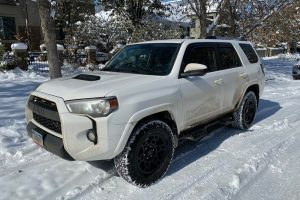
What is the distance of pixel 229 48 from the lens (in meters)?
5.52

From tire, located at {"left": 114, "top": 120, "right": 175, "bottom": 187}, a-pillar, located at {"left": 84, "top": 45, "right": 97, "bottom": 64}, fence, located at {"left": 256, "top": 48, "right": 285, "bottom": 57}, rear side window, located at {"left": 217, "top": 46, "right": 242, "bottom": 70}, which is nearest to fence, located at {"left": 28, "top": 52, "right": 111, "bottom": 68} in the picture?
a-pillar, located at {"left": 84, "top": 45, "right": 97, "bottom": 64}

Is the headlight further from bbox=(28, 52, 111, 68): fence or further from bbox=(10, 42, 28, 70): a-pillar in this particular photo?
bbox=(28, 52, 111, 68): fence

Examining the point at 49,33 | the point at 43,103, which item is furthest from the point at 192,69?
the point at 49,33

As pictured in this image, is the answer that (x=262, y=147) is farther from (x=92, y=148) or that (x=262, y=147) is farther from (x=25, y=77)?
(x=25, y=77)

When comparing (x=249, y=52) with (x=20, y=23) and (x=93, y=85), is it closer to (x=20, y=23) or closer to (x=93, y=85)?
(x=93, y=85)

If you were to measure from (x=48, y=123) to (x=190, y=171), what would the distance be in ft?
6.40

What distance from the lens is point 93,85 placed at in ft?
11.7

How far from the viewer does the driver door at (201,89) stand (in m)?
4.21

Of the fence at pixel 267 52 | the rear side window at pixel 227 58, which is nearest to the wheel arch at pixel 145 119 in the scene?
the rear side window at pixel 227 58

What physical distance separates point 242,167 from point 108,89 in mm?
2188

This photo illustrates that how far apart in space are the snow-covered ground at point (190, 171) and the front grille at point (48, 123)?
28.1 inches

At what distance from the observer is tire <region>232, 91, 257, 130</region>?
571 centimetres

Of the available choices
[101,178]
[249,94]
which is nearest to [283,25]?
[249,94]

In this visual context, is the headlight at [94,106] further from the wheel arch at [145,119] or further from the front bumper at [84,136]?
the wheel arch at [145,119]
